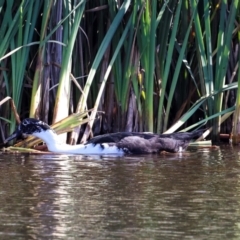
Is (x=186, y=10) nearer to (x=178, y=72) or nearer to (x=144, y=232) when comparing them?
(x=178, y=72)

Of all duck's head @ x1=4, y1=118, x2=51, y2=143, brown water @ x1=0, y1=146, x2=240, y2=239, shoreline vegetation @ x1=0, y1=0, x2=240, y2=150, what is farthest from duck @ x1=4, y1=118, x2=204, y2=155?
brown water @ x1=0, y1=146, x2=240, y2=239

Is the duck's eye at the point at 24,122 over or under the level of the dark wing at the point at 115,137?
over

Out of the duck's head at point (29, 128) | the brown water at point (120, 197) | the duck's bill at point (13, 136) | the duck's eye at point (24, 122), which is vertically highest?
the duck's eye at point (24, 122)

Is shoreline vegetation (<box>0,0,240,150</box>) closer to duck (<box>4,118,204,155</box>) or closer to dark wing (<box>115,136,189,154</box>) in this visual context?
duck (<box>4,118,204,155</box>)

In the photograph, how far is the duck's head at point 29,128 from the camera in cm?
920

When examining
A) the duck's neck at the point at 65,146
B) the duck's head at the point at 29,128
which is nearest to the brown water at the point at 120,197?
the duck's neck at the point at 65,146

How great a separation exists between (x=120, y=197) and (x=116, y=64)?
3365 millimetres

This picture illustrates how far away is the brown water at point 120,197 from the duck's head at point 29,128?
14.4 inches

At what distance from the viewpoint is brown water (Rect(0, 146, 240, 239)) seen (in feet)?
17.4

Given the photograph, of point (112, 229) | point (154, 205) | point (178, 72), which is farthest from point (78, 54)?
point (112, 229)

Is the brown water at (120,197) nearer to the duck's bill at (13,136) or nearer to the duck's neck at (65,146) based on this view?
the duck's neck at (65,146)

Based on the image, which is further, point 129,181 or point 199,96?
point 199,96

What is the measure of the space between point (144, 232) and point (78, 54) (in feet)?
15.8

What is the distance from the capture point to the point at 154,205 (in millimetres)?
6082
